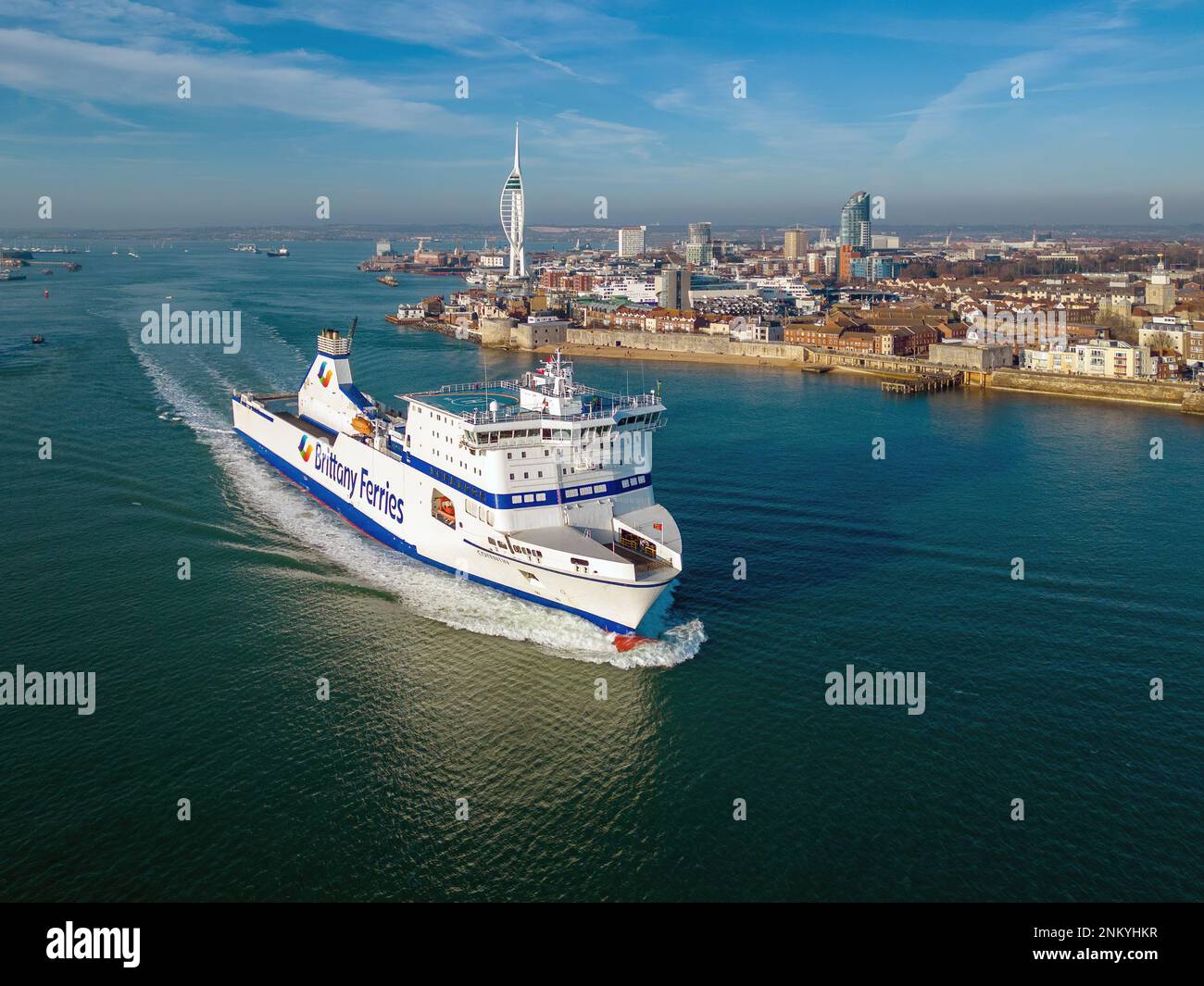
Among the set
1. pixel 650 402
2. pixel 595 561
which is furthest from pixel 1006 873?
pixel 650 402

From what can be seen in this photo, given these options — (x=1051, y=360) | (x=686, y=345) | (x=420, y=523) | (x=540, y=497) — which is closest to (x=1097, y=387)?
(x=1051, y=360)

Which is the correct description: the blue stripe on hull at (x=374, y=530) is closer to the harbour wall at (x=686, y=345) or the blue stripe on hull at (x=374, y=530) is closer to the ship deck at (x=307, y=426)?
the ship deck at (x=307, y=426)

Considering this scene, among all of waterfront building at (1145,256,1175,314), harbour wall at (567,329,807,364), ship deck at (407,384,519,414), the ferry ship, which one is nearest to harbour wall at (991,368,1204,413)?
harbour wall at (567,329,807,364)

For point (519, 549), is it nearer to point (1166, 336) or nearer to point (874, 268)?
point (1166, 336)

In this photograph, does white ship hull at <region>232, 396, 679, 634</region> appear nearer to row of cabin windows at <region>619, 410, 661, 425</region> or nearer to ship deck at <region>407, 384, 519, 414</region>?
ship deck at <region>407, 384, 519, 414</region>

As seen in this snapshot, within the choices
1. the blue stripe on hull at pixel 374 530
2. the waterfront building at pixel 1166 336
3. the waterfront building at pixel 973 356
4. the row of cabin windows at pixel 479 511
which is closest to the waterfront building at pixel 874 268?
the waterfront building at pixel 1166 336

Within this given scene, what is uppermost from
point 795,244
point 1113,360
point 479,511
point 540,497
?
point 795,244

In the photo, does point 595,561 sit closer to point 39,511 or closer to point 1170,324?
point 39,511
